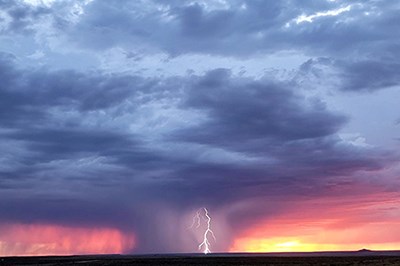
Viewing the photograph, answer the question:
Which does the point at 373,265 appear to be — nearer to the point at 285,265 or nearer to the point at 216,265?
the point at 285,265

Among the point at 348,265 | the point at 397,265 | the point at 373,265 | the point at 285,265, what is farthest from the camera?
the point at 285,265

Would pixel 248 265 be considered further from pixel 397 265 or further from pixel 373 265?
pixel 397 265

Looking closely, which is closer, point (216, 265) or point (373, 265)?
point (373, 265)

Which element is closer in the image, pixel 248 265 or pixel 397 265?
pixel 397 265

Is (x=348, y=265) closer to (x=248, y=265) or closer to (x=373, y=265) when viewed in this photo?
(x=373, y=265)

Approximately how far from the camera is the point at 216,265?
361ft

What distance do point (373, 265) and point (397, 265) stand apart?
851 centimetres

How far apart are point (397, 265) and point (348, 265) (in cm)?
1798

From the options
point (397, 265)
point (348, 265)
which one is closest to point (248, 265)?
point (348, 265)

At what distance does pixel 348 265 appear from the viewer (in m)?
92.3

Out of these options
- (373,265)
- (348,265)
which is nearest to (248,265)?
(348,265)

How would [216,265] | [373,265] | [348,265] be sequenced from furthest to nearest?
1. [216,265]
2. [348,265]
3. [373,265]

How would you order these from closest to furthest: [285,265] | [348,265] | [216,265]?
1. [348,265]
2. [285,265]
3. [216,265]

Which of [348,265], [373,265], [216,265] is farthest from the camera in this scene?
[216,265]
